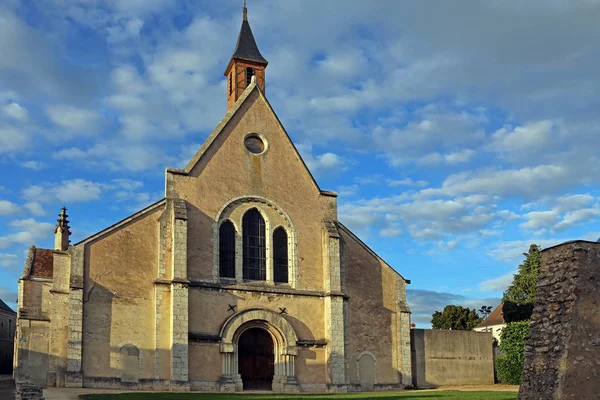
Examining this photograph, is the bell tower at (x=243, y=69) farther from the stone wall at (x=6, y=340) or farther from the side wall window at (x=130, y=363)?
the stone wall at (x=6, y=340)

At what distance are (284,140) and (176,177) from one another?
5.97 metres

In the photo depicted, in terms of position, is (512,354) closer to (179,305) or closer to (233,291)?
(233,291)

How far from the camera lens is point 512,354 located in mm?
33969

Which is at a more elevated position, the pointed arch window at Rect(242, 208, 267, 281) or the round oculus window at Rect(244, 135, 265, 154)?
the round oculus window at Rect(244, 135, 265, 154)

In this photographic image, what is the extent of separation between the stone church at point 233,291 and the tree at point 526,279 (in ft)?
78.7

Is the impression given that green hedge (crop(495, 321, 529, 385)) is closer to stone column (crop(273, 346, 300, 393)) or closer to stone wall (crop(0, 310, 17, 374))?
stone column (crop(273, 346, 300, 393))

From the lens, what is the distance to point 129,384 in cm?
2702

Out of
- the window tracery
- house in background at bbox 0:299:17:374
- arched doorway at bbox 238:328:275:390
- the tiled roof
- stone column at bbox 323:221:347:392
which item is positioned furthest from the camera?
house in background at bbox 0:299:17:374

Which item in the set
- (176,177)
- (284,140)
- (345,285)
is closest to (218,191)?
(176,177)

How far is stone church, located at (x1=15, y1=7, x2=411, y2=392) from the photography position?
2731 cm

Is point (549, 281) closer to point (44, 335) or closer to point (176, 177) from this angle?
point (176, 177)

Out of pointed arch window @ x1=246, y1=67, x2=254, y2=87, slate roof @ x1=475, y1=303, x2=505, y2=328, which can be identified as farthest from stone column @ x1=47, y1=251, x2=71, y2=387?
slate roof @ x1=475, y1=303, x2=505, y2=328

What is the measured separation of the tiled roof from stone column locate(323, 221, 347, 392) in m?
17.0

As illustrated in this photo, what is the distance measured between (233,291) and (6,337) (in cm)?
4393
